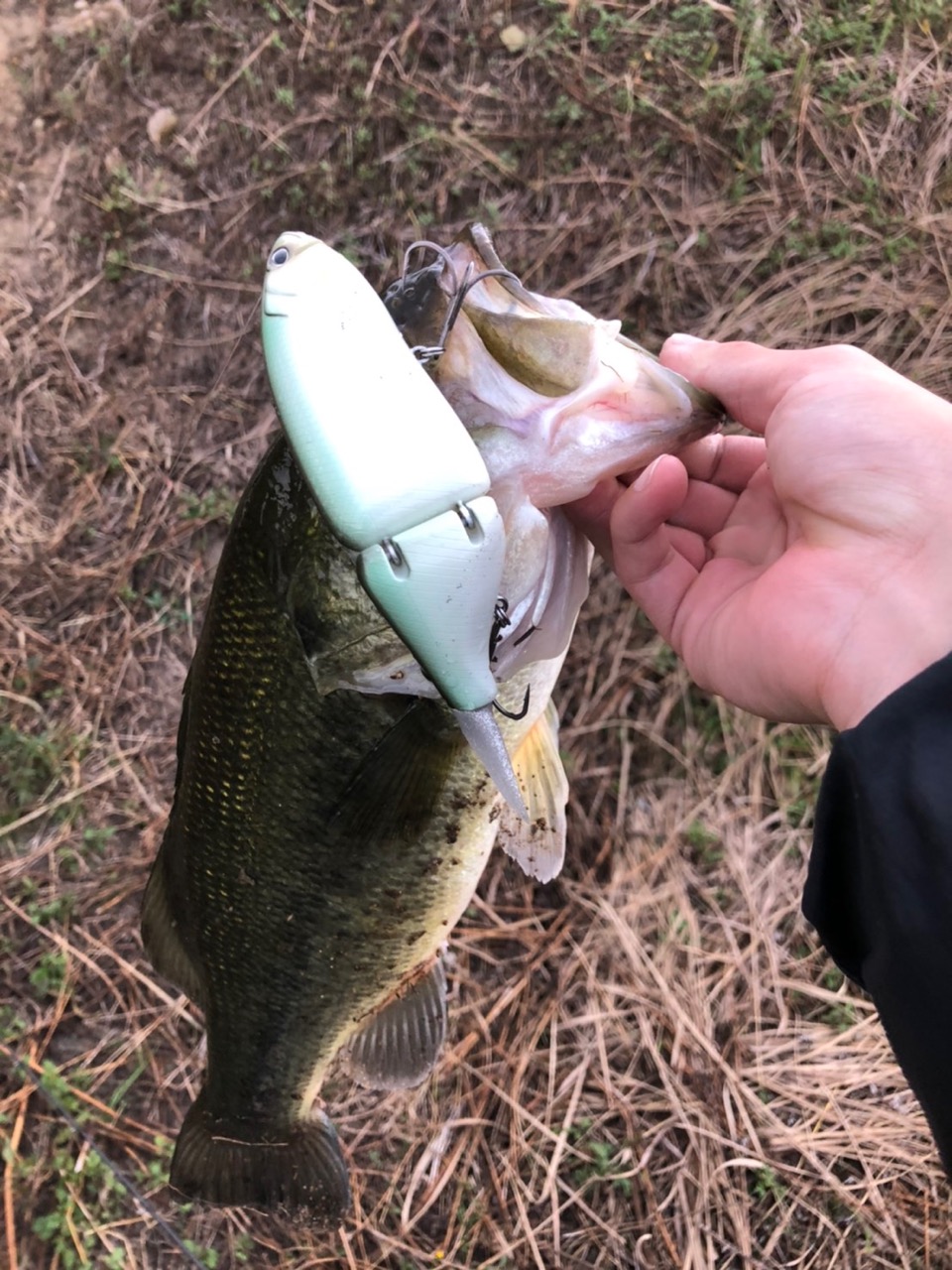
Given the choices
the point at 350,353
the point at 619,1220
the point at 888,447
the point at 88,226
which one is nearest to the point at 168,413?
the point at 88,226

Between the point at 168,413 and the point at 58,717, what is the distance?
115 cm

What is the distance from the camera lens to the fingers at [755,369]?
1463 mm

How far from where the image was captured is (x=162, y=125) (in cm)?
313

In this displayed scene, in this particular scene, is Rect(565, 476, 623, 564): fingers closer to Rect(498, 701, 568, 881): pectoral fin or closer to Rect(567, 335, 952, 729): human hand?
Rect(567, 335, 952, 729): human hand

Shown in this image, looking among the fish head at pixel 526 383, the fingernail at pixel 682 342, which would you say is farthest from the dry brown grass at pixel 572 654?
the fish head at pixel 526 383

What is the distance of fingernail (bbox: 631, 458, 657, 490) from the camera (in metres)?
1.44

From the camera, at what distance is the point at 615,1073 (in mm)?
2658

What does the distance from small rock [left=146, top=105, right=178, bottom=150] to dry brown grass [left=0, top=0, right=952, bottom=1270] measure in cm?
5

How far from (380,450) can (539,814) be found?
1028 mm

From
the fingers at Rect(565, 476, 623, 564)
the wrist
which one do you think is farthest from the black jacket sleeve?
the fingers at Rect(565, 476, 623, 564)

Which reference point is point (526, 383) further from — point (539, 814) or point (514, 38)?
point (514, 38)

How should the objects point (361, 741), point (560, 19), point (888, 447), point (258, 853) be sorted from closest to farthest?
point (888, 447), point (361, 741), point (258, 853), point (560, 19)

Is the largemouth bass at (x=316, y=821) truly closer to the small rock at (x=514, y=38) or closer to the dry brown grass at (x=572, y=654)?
the dry brown grass at (x=572, y=654)

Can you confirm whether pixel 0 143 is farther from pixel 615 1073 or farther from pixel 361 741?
pixel 615 1073
